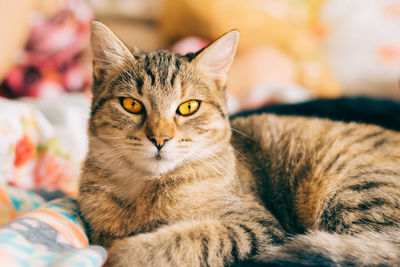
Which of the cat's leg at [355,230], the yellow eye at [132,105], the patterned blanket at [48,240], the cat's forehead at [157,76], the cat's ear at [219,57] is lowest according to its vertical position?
the patterned blanket at [48,240]

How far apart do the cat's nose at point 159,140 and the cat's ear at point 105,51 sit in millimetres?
314

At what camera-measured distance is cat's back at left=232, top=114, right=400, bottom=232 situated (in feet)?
3.33

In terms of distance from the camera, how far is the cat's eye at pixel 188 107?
988 mm

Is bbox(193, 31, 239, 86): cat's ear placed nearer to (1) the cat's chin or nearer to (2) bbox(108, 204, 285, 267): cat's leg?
(1) the cat's chin

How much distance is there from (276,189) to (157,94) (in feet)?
1.75

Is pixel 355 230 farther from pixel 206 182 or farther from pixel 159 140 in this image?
pixel 159 140

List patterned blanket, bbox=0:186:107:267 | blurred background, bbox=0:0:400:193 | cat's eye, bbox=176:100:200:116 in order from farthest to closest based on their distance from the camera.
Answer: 1. blurred background, bbox=0:0:400:193
2. cat's eye, bbox=176:100:200:116
3. patterned blanket, bbox=0:186:107:267

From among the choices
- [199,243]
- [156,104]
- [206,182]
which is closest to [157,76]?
[156,104]

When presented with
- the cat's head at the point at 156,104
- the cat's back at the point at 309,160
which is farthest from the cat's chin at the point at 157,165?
the cat's back at the point at 309,160

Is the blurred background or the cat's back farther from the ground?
the blurred background

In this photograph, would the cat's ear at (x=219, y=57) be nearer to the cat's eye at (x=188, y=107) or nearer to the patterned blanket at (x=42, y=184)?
the cat's eye at (x=188, y=107)

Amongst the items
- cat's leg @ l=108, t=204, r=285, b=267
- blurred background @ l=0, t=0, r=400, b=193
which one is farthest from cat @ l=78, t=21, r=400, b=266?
blurred background @ l=0, t=0, r=400, b=193

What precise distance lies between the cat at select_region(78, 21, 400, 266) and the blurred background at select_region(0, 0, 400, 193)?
692 millimetres

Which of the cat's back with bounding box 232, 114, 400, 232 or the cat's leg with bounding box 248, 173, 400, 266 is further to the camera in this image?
the cat's back with bounding box 232, 114, 400, 232
